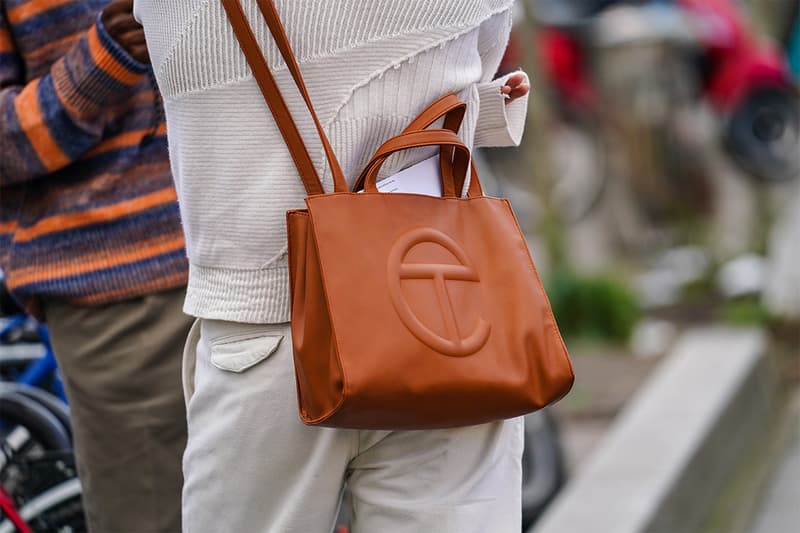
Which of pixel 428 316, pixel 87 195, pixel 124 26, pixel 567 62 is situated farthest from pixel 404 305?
pixel 567 62

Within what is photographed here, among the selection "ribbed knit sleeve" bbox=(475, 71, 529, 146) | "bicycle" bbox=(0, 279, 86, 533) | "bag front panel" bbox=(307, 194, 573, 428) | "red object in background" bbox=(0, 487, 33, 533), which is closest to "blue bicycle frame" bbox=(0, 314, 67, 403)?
"bicycle" bbox=(0, 279, 86, 533)

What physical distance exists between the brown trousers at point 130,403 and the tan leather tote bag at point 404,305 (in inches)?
26.4

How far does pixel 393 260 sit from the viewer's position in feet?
5.36

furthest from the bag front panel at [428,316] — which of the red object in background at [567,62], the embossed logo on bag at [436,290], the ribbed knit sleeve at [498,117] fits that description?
the red object in background at [567,62]

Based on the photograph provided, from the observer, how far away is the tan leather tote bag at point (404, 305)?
5.24 ft

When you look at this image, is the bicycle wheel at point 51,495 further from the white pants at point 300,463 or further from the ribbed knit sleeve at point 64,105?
the white pants at point 300,463

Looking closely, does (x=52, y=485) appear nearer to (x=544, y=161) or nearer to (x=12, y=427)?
(x=12, y=427)

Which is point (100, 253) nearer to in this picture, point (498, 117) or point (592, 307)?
point (498, 117)

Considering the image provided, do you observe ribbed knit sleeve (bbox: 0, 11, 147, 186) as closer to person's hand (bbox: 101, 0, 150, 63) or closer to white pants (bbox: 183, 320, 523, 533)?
person's hand (bbox: 101, 0, 150, 63)

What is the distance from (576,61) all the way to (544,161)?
2.26m

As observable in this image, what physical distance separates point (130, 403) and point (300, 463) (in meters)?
0.63

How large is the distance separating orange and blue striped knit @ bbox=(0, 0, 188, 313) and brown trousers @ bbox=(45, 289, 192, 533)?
0.05 m

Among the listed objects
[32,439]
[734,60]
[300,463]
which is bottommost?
[734,60]

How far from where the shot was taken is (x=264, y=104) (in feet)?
5.61
